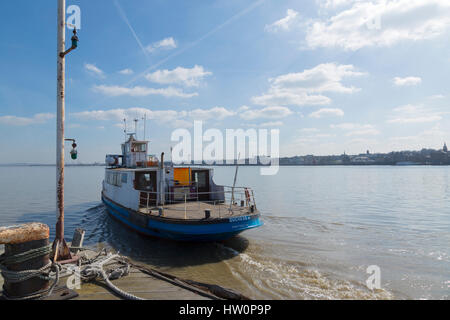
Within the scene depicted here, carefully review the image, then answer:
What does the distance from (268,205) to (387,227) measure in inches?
447

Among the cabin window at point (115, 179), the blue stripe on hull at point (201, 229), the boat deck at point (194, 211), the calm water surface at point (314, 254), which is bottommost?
the calm water surface at point (314, 254)

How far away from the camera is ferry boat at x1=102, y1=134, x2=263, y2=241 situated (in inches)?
431

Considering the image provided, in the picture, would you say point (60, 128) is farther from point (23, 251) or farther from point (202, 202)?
point (202, 202)

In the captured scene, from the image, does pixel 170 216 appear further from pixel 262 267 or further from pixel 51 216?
pixel 51 216

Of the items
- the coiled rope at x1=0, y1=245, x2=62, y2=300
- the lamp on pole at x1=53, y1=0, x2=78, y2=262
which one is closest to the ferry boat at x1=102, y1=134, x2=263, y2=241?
the lamp on pole at x1=53, y1=0, x2=78, y2=262

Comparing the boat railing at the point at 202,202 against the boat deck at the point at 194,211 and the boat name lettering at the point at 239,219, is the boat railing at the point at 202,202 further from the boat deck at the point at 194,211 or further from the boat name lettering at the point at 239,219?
the boat name lettering at the point at 239,219

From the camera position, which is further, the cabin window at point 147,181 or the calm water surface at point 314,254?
the cabin window at point 147,181

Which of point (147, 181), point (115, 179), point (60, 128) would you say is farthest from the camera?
point (115, 179)

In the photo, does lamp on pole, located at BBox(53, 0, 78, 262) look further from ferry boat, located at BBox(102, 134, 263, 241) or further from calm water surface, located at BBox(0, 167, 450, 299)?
ferry boat, located at BBox(102, 134, 263, 241)

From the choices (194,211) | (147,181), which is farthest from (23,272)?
(147,181)

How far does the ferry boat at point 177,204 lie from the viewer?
35.9 feet

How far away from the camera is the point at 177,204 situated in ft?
49.0

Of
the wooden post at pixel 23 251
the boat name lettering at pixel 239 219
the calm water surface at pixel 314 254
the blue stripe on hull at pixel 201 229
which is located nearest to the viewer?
the wooden post at pixel 23 251

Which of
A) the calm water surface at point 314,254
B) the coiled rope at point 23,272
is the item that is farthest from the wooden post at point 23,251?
the calm water surface at point 314,254
